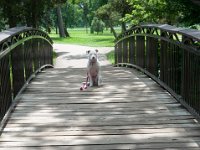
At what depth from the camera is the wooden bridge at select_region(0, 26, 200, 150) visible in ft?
14.8

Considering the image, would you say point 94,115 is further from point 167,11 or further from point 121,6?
point 121,6

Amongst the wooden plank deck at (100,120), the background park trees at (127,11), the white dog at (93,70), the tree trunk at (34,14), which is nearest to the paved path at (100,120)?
the wooden plank deck at (100,120)

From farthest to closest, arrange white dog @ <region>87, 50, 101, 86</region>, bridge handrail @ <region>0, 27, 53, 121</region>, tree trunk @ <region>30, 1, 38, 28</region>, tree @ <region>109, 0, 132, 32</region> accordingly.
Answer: tree @ <region>109, 0, 132, 32</region> < tree trunk @ <region>30, 1, 38, 28</region> < white dog @ <region>87, 50, 101, 86</region> < bridge handrail @ <region>0, 27, 53, 121</region>

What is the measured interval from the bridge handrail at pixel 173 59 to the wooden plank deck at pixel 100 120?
219mm

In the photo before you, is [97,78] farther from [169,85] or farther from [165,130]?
[165,130]

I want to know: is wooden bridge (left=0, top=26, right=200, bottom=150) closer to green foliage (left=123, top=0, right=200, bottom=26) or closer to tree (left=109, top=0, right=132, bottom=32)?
green foliage (left=123, top=0, right=200, bottom=26)

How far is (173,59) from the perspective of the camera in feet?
21.7

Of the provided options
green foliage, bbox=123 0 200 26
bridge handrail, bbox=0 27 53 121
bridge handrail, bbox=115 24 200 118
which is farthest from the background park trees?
bridge handrail, bbox=0 27 53 121

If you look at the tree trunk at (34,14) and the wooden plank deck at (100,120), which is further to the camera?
the tree trunk at (34,14)

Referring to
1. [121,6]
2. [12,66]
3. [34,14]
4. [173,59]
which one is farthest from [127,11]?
[12,66]

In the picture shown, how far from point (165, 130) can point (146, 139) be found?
1.39 ft

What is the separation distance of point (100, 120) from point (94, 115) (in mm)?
271

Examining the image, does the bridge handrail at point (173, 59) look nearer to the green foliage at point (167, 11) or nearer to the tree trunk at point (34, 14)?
the green foliage at point (167, 11)

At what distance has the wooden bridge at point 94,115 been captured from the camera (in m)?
4.52
